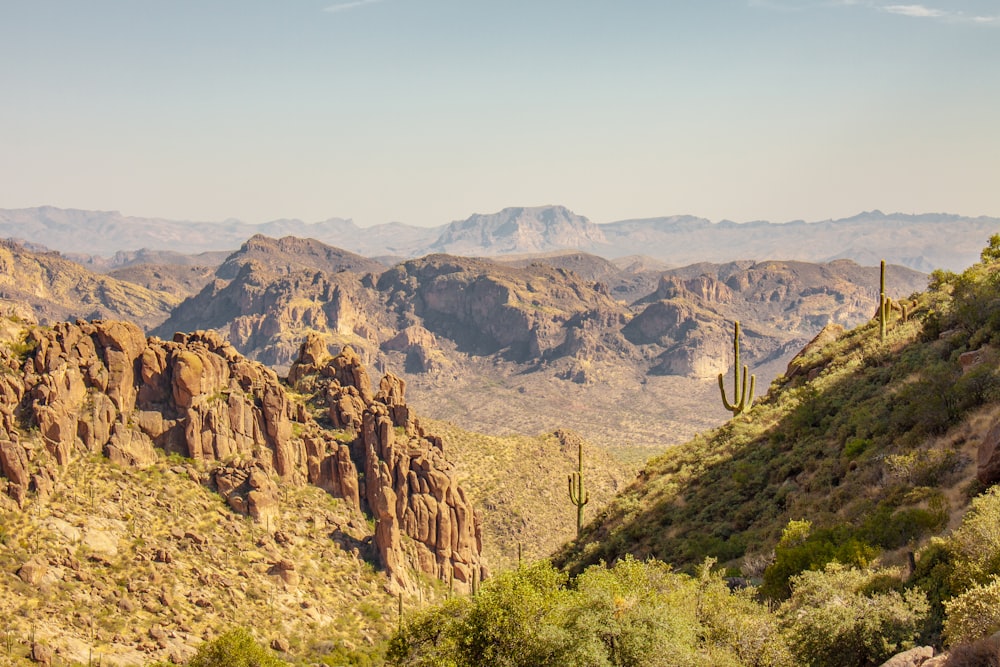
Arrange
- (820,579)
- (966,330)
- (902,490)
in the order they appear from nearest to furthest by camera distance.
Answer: (820,579), (902,490), (966,330)

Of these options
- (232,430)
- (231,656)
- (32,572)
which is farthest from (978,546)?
(232,430)

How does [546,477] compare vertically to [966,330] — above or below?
below

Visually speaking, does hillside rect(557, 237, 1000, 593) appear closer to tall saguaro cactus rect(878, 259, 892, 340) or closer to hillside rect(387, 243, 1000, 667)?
hillside rect(387, 243, 1000, 667)

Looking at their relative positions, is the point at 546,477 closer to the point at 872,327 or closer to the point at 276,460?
the point at 276,460

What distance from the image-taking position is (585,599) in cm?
2766

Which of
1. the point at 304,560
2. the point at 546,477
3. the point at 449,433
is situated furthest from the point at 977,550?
the point at 449,433

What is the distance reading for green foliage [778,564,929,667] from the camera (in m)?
22.0

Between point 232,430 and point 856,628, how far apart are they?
61869 millimetres

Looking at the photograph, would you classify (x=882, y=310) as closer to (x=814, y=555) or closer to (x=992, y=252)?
(x=992, y=252)

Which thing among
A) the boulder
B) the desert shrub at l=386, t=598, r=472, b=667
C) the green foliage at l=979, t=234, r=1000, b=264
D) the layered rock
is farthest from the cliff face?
the green foliage at l=979, t=234, r=1000, b=264

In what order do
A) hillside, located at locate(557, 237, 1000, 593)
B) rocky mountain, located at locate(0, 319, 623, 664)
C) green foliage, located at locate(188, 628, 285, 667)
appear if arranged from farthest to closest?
rocky mountain, located at locate(0, 319, 623, 664), green foliage, located at locate(188, 628, 285, 667), hillside, located at locate(557, 237, 1000, 593)

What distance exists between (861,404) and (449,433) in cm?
8126

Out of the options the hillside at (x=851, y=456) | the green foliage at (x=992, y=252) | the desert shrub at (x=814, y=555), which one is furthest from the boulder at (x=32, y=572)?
the green foliage at (x=992, y=252)

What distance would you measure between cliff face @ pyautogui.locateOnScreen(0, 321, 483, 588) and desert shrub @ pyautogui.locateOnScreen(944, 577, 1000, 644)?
5750cm
